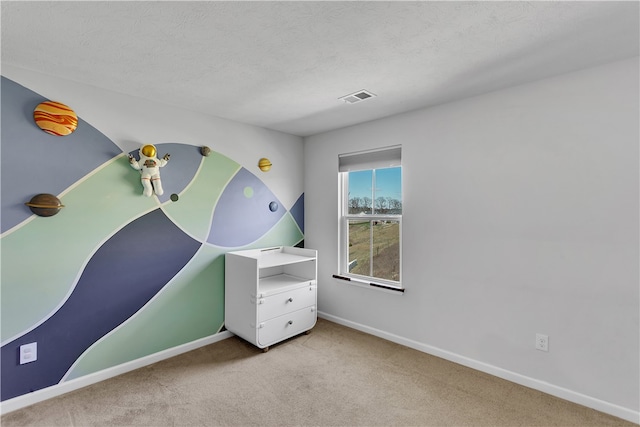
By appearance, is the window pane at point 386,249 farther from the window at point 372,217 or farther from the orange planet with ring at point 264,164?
the orange planet with ring at point 264,164

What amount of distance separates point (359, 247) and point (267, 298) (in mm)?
1218

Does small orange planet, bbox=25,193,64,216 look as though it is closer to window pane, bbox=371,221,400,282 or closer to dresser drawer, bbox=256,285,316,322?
dresser drawer, bbox=256,285,316,322

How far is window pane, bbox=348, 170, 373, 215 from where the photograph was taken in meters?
3.44

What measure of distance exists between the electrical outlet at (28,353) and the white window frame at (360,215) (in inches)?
102

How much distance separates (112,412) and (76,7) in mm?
2326

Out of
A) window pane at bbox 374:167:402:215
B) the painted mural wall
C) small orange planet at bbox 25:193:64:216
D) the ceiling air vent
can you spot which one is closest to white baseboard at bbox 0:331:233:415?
the painted mural wall

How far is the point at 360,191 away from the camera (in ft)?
11.6

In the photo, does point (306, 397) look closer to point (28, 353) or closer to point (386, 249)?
point (386, 249)

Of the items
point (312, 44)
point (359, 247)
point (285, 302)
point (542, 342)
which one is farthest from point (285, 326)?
point (312, 44)

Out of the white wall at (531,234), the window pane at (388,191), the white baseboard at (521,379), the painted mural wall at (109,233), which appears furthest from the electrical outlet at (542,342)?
the painted mural wall at (109,233)

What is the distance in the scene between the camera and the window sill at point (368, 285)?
120 inches

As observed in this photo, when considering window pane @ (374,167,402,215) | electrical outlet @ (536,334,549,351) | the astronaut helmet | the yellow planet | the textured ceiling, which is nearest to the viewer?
the textured ceiling

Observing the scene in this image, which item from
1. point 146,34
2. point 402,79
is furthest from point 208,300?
point 402,79

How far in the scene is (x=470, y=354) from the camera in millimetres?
2584
